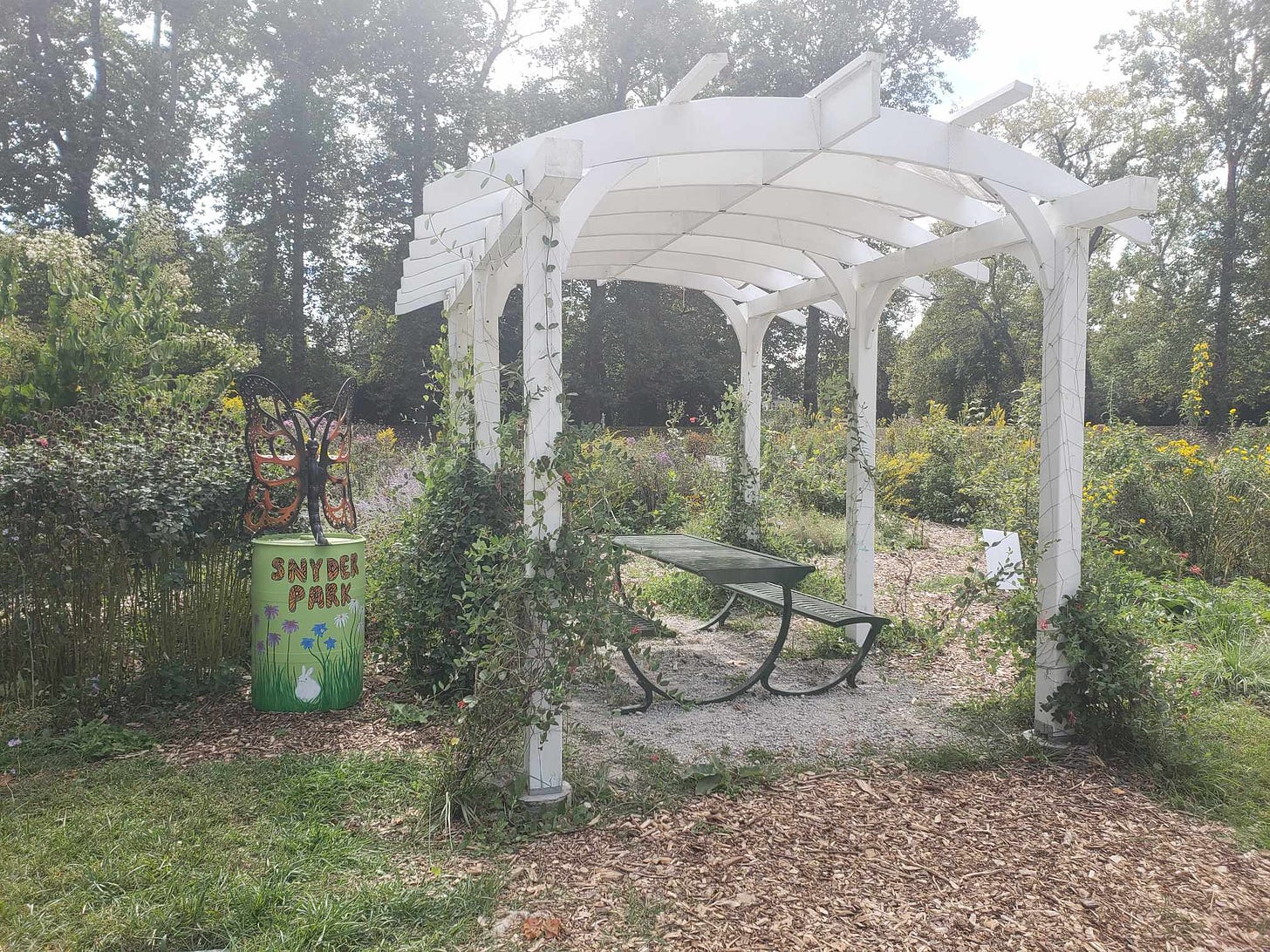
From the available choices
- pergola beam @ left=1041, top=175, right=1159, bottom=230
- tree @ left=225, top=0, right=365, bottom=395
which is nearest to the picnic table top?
pergola beam @ left=1041, top=175, right=1159, bottom=230

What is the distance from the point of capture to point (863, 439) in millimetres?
4977

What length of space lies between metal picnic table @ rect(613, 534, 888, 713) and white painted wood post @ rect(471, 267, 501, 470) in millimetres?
890

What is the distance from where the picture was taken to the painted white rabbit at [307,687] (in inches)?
151

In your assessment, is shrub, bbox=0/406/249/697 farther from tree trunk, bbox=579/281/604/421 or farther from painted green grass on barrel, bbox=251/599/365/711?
tree trunk, bbox=579/281/604/421

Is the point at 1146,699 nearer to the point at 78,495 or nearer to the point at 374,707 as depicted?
the point at 374,707

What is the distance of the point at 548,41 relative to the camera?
832 inches

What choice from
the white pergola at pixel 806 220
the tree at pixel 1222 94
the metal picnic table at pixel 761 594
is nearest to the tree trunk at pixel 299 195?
the white pergola at pixel 806 220

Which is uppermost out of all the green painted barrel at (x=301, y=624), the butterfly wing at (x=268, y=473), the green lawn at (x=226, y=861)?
the butterfly wing at (x=268, y=473)

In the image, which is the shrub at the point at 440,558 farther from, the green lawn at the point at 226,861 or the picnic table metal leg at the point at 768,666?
the picnic table metal leg at the point at 768,666

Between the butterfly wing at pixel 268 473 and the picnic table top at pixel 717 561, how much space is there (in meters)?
1.67

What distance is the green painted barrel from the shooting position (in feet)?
12.4

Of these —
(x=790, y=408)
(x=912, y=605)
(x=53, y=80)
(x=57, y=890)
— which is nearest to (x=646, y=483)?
(x=790, y=408)

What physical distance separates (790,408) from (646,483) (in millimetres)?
2179

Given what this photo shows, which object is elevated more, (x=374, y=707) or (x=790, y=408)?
(x=790, y=408)
